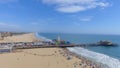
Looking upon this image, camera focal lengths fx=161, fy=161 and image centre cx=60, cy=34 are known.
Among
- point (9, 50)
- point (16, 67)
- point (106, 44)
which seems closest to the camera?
point (16, 67)

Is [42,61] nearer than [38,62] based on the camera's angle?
No

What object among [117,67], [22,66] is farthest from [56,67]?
[117,67]

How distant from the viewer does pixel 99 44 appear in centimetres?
6381

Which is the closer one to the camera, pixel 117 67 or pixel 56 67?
pixel 56 67

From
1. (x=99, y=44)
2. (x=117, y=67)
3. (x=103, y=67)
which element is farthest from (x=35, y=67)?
(x=99, y=44)

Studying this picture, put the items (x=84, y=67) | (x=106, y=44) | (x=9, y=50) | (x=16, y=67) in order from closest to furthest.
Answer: (x=16, y=67) < (x=84, y=67) < (x=9, y=50) < (x=106, y=44)

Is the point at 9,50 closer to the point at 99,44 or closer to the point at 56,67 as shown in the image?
the point at 56,67

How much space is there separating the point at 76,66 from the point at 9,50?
65.6 ft

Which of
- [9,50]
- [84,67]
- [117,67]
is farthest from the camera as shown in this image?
[9,50]

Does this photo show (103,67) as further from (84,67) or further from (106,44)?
(106,44)

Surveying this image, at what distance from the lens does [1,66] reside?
80.3 feet

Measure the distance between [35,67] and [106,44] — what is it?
4425 centimetres

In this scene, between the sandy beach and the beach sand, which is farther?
the sandy beach

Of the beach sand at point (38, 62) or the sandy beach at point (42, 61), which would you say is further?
the sandy beach at point (42, 61)
